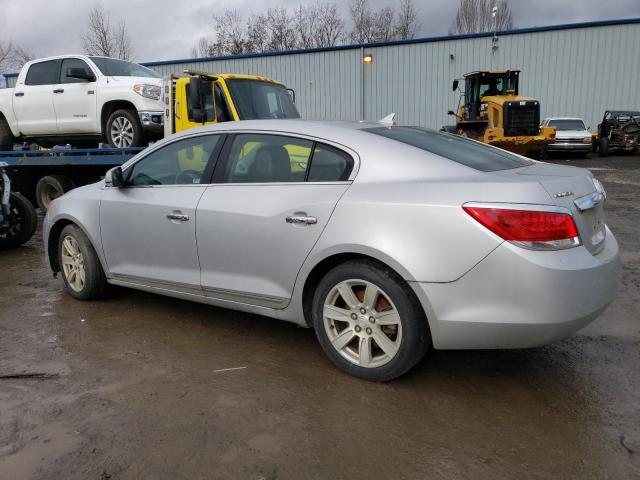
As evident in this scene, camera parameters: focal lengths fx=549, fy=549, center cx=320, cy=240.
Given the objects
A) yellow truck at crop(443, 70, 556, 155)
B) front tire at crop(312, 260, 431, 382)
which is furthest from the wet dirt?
yellow truck at crop(443, 70, 556, 155)

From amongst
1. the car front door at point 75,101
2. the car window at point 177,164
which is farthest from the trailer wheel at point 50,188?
the car window at point 177,164

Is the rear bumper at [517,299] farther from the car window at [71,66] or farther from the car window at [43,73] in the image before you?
the car window at [43,73]

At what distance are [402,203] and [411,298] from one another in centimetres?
50

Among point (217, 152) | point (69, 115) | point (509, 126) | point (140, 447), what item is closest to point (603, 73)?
point (509, 126)

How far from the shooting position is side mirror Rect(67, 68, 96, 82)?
27.1 ft

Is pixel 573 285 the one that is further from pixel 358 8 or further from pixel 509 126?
pixel 358 8

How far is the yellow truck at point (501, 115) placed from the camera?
57.4 ft

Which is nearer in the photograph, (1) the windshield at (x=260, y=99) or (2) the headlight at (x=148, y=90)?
(1) the windshield at (x=260, y=99)

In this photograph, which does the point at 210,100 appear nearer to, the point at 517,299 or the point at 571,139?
the point at 517,299

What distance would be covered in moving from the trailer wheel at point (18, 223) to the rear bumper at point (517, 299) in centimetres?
634

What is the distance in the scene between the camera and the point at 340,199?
10.1 feet

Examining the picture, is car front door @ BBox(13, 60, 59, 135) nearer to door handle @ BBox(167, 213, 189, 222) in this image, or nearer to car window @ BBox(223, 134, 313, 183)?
door handle @ BBox(167, 213, 189, 222)

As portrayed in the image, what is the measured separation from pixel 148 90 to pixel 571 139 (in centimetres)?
1806

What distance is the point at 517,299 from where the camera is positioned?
2623 millimetres
